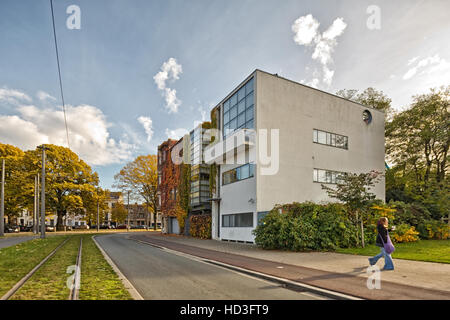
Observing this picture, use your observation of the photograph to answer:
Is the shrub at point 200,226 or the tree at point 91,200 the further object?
the tree at point 91,200

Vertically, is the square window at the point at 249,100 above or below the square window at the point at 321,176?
above

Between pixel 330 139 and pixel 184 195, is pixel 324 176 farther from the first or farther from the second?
pixel 184 195

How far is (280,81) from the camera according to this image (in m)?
22.9

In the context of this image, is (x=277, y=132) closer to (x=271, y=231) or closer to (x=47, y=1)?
(x=271, y=231)

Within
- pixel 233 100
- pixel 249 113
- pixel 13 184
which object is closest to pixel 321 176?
pixel 249 113

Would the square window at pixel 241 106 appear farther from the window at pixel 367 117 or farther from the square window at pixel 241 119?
the window at pixel 367 117

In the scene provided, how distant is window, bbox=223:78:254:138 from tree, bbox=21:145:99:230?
27761 millimetres

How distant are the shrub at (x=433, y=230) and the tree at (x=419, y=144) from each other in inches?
281

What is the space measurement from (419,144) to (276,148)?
58.9ft

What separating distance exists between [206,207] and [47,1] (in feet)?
78.7

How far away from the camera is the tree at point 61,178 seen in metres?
42.2

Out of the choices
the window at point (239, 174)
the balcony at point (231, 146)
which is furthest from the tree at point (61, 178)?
the window at point (239, 174)
